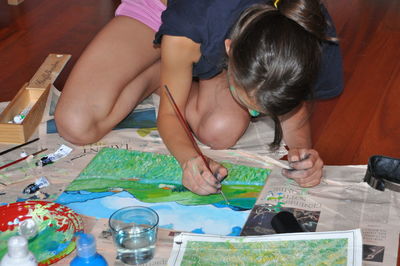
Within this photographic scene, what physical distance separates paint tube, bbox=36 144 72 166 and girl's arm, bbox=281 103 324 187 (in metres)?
0.59

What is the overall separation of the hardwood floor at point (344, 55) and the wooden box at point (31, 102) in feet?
0.25

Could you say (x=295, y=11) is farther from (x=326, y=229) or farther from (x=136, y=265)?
(x=136, y=265)

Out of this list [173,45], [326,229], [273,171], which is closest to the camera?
[326,229]

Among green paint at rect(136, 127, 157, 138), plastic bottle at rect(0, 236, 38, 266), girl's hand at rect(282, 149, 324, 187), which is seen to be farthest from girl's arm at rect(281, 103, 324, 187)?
plastic bottle at rect(0, 236, 38, 266)

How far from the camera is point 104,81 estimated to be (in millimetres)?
1690

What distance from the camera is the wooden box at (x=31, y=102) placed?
167 centimetres

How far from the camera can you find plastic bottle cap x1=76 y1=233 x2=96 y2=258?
3.52 feet

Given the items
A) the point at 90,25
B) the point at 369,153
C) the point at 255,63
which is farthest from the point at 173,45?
the point at 90,25

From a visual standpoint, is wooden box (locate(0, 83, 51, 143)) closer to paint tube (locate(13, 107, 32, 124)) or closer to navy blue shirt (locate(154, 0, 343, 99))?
paint tube (locate(13, 107, 32, 124))

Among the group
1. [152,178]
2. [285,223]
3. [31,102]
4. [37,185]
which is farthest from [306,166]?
[31,102]

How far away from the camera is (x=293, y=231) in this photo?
1290 mm

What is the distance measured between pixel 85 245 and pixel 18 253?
0.47 feet

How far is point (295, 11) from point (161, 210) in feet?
1.79

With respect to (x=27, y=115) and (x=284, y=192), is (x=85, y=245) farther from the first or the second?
(x=27, y=115)
